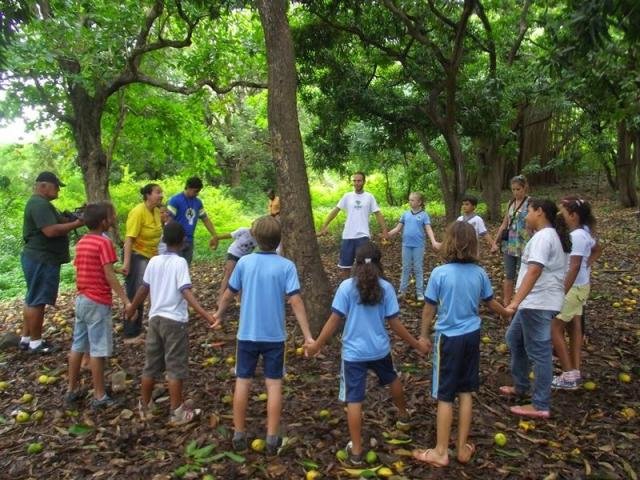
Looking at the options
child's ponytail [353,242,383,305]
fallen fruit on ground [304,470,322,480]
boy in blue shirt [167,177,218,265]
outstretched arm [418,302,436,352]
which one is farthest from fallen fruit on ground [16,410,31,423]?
outstretched arm [418,302,436,352]

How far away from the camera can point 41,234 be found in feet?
19.0

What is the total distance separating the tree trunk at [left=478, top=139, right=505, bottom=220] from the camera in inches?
554

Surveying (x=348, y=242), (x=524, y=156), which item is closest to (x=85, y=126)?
(x=348, y=242)

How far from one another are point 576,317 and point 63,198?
21405 mm

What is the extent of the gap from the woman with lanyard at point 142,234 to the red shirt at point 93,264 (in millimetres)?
1193

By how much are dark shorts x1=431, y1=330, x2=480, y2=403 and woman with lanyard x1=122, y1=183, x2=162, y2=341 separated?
3.70 meters

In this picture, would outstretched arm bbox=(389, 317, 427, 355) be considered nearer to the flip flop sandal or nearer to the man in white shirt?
the flip flop sandal

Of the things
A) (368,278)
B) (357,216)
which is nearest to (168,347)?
(368,278)

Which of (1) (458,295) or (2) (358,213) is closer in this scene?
(1) (458,295)

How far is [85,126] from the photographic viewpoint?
12.6 meters

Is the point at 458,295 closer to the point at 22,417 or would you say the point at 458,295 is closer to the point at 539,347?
the point at 539,347

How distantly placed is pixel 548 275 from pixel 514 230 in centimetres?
219

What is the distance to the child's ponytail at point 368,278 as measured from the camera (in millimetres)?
3623

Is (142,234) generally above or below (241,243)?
above
